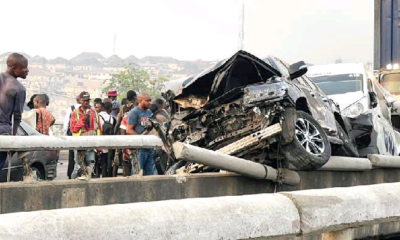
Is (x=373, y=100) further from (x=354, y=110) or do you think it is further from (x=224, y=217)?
(x=224, y=217)

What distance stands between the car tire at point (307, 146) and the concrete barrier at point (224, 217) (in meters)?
4.61

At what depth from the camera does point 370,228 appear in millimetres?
3576

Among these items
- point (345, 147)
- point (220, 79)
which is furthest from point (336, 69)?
point (220, 79)

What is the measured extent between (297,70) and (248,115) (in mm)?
1100

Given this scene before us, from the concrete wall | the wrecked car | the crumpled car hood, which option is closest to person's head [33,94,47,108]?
the wrecked car

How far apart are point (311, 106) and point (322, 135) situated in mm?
586

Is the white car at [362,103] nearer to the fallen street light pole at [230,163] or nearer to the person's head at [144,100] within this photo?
the fallen street light pole at [230,163]

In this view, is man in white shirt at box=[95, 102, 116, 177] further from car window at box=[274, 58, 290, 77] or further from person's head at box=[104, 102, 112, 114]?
car window at box=[274, 58, 290, 77]

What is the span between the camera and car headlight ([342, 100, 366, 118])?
38.4ft

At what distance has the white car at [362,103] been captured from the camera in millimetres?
11269

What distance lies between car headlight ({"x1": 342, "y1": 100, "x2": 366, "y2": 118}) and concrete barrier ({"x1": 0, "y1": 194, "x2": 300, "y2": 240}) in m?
8.86

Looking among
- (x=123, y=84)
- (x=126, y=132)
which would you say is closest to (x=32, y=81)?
(x=123, y=84)

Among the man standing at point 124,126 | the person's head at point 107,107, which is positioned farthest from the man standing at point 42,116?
the person's head at point 107,107

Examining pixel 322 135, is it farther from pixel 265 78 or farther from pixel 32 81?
pixel 32 81
